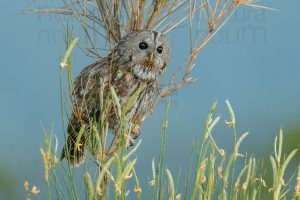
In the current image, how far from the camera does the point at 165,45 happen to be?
123 inches

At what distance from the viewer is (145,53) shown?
3.15 meters

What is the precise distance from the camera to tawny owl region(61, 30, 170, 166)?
304cm

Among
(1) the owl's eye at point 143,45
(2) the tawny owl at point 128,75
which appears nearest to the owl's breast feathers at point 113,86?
(2) the tawny owl at point 128,75

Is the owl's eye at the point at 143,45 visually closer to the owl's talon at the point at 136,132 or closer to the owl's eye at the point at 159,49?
the owl's eye at the point at 159,49

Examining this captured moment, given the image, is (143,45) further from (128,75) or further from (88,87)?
(88,87)

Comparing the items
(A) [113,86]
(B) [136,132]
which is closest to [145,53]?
(A) [113,86]

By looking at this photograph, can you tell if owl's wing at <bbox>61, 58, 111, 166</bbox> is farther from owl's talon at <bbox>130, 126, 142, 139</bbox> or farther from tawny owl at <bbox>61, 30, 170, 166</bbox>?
owl's talon at <bbox>130, 126, 142, 139</bbox>

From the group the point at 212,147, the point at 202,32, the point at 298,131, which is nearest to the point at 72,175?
the point at 212,147

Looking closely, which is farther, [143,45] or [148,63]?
[148,63]

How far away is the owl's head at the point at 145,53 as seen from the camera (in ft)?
9.72

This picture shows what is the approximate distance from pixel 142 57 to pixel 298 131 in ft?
11.2

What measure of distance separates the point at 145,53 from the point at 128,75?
147 mm

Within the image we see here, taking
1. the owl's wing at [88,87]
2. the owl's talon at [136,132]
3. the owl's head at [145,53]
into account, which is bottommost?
the owl's talon at [136,132]

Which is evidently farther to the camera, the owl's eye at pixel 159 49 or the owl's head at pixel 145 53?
the owl's eye at pixel 159 49
